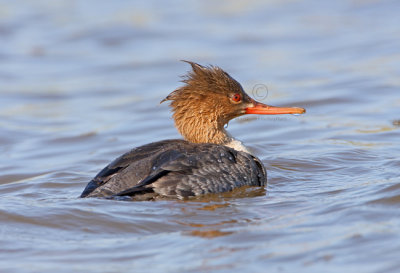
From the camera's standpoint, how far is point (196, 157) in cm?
737

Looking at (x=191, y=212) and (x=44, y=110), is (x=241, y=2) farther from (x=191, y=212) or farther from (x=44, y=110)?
(x=191, y=212)

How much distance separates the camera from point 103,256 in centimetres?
588

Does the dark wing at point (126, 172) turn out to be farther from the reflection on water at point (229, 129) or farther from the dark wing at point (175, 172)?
the reflection on water at point (229, 129)

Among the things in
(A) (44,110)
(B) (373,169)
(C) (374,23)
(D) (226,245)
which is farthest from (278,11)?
(D) (226,245)

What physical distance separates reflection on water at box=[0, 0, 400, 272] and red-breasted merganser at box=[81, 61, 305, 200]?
6.0 inches

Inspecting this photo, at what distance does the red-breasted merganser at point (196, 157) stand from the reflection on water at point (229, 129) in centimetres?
15

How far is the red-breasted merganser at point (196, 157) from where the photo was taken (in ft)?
23.3

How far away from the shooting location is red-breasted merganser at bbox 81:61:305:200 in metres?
7.11

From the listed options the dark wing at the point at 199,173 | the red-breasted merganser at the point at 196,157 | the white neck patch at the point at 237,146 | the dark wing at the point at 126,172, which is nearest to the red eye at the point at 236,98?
the red-breasted merganser at the point at 196,157

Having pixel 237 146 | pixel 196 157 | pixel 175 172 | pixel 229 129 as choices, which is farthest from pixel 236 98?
pixel 229 129

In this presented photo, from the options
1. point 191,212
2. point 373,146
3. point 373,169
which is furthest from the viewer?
point 373,146

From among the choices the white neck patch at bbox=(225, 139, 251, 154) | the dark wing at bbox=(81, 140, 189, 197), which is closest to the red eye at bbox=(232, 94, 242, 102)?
the white neck patch at bbox=(225, 139, 251, 154)

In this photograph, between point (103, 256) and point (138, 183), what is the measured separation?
51.9 inches

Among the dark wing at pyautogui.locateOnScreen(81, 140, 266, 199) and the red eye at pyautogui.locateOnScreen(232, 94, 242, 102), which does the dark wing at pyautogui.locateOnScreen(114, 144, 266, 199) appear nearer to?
the dark wing at pyautogui.locateOnScreen(81, 140, 266, 199)
